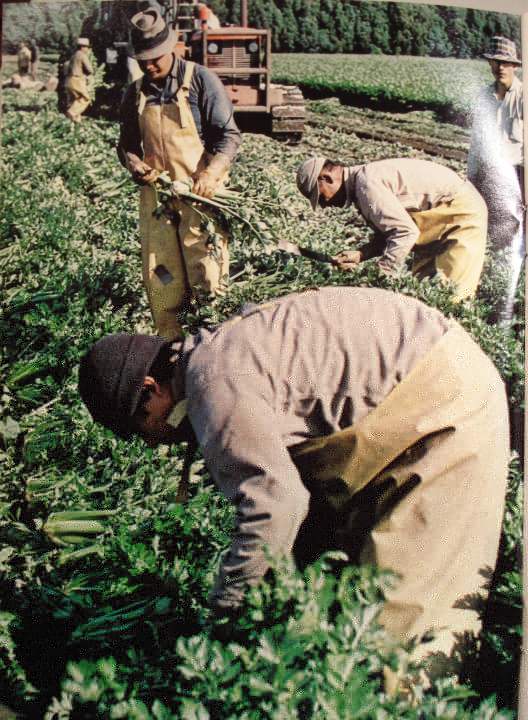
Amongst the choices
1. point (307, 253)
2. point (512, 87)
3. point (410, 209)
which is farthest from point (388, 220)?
point (512, 87)

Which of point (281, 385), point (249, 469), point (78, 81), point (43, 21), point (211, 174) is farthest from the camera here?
point (211, 174)

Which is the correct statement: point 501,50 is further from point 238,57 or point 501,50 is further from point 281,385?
point 281,385

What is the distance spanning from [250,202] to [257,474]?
129cm

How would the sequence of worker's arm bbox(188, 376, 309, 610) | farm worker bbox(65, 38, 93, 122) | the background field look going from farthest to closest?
farm worker bbox(65, 38, 93, 122) < the background field < worker's arm bbox(188, 376, 309, 610)

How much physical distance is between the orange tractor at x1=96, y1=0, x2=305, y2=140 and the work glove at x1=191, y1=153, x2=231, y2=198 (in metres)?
0.16

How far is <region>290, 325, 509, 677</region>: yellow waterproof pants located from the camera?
9.78 ft

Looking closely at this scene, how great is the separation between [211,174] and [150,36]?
559 mm

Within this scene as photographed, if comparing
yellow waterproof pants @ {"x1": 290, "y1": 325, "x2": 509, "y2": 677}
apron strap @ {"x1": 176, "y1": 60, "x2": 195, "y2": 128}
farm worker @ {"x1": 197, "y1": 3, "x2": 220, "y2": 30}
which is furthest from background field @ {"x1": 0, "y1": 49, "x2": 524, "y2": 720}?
farm worker @ {"x1": 197, "y1": 3, "x2": 220, "y2": 30}

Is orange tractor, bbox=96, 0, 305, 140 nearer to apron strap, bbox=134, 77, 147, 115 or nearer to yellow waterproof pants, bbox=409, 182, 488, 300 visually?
apron strap, bbox=134, 77, 147, 115

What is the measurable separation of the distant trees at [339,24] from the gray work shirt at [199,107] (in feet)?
0.77

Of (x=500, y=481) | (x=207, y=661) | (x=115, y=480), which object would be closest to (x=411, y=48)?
(x=500, y=481)

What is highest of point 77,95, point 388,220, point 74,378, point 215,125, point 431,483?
point 77,95

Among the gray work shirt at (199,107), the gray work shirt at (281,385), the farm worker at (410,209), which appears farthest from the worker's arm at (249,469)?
the gray work shirt at (199,107)

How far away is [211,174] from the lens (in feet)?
11.4
